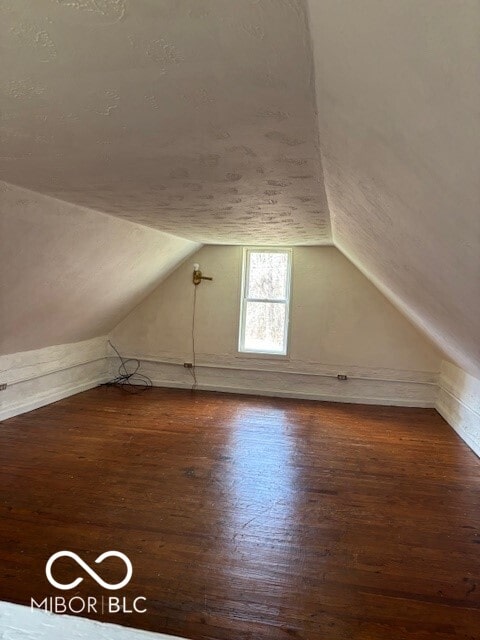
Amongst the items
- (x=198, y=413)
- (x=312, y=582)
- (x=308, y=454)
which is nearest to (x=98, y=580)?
(x=312, y=582)

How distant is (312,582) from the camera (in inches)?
83.6

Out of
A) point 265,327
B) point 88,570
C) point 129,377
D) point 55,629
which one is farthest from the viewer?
point 129,377

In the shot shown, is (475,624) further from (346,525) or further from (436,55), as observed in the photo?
(436,55)

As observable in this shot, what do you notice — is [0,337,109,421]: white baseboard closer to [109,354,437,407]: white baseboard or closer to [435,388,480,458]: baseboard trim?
[109,354,437,407]: white baseboard

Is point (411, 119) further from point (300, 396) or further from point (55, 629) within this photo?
point (300, 396)

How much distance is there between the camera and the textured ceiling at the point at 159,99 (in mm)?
1168

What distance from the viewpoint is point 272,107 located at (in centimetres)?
162

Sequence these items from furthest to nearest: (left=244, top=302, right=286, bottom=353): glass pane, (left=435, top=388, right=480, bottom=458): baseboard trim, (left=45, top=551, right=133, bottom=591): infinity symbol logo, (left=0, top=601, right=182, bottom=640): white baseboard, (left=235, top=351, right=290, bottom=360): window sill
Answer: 1. (left=244, top=302, right=286, bottom=353): glass pane
2. (left=235, top=351, right=290, bottom=360): window sill
3. (left=435, top=388, right=480, bottom=458): baseboard trim
4. (left=45, top=551, right=133, bottom=591): infinity symbol logo
5. (left=0, top=601, right=182, bottom=640): white baseboard

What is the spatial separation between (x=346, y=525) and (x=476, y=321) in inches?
56.2

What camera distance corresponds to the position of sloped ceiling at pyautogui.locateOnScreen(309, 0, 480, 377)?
33.1 inches

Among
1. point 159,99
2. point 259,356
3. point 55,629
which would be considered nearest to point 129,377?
point 259,356

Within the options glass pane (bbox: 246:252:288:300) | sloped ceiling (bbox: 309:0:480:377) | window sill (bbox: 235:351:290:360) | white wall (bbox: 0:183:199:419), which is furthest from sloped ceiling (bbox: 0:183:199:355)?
sloped ceiling (bbox: 309:0:480:377)

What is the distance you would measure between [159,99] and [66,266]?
2587 millimetres

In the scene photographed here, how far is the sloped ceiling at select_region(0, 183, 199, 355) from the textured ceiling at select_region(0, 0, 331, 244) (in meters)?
0.32
